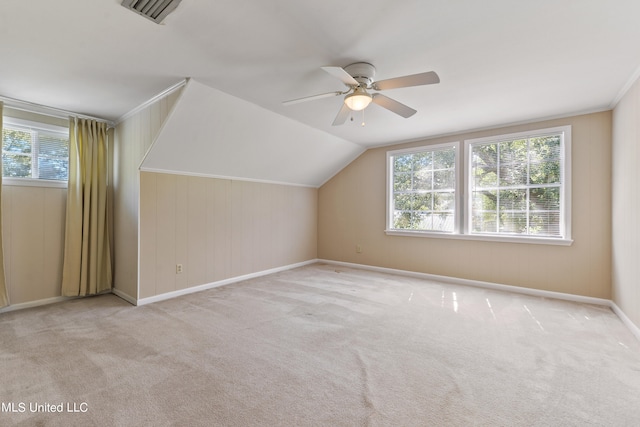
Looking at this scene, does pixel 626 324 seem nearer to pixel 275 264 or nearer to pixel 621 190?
pixel 621 190

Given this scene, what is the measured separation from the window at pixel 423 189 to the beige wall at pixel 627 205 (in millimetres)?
1791

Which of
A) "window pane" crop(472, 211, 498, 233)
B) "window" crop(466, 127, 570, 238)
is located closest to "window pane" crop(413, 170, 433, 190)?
"window" crop(466, 127, 570, 238)

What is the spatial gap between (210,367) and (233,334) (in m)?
0.55

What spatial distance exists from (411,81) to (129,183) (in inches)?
140

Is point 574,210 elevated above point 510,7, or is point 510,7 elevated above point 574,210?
point 510,7

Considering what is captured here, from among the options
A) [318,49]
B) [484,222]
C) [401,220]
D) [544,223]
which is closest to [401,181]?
[401,220]

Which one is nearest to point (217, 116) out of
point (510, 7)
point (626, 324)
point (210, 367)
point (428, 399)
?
point (210, 367)

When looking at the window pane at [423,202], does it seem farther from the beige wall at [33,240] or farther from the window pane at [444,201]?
the beige wall at [33,240]

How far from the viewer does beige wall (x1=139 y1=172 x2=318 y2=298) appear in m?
3.53

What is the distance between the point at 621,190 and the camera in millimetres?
3047

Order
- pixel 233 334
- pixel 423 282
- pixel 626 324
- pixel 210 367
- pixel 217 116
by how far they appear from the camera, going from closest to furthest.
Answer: pixel 210 367
pixel 233 334
pixel 626 324
pixel 217 116
pixel 423 282

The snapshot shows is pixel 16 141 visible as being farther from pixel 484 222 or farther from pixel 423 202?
pixel 484 222

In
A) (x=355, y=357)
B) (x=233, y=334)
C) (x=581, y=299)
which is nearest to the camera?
(x=355, y=357)

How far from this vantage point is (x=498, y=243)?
163 inches
